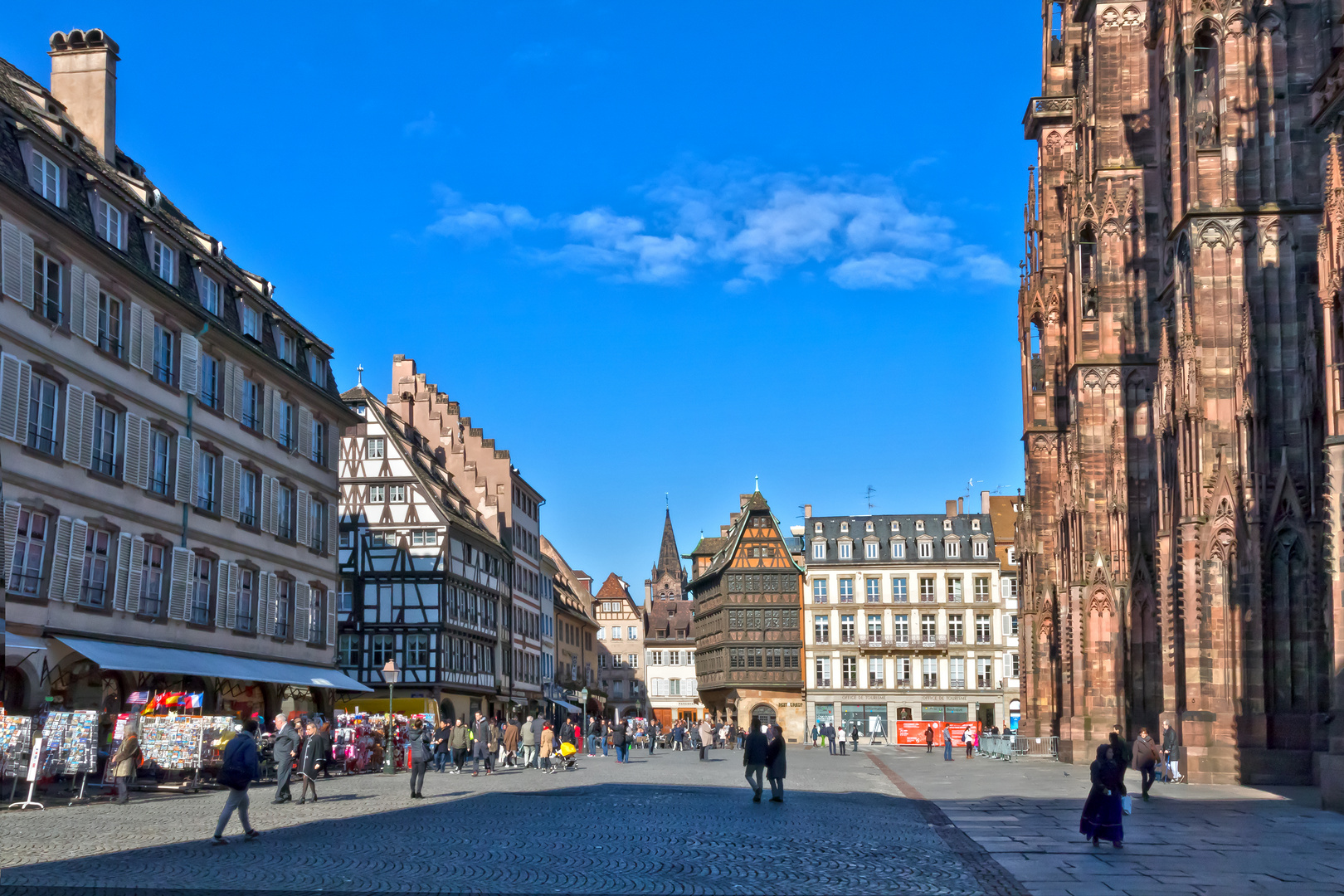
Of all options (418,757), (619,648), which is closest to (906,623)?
(619,648)

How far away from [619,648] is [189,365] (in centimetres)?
9410

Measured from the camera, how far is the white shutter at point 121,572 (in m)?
29.7

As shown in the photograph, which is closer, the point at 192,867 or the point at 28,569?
the point at 192,867

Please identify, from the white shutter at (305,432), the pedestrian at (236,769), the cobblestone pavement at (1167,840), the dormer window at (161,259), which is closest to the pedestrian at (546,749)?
the white shutter at (305,432)

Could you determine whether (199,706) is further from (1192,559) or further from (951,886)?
(951,886)

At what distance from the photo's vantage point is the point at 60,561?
27500 mm

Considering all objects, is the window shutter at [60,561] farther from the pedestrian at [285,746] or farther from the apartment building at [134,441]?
the pedestrian at [285,746]

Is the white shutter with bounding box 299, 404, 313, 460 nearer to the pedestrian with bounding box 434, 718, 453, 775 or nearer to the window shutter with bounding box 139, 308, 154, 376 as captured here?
the pedestrian with bounding box 434, 718, 453, 775

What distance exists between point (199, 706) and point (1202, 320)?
24.1 m

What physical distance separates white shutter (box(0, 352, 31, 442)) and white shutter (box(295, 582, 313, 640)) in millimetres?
15512

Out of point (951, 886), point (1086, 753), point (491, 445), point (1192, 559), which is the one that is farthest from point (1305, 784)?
point (491, 445)

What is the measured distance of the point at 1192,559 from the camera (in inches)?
1118

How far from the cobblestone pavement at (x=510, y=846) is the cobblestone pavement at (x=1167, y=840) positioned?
23.8 inches

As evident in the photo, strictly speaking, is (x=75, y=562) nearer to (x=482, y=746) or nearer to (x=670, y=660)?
(x=482, y=746)
